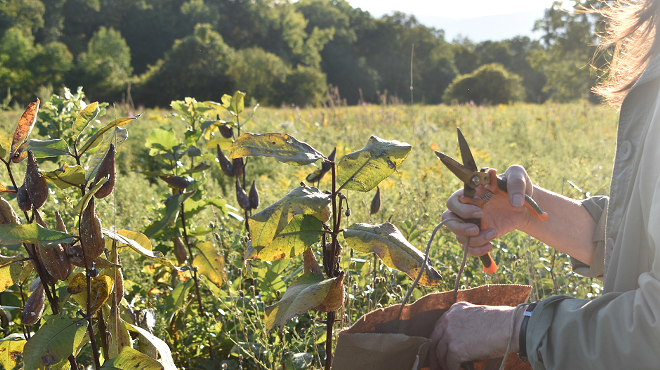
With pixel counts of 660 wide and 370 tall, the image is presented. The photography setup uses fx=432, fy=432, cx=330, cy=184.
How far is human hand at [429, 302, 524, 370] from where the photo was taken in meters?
0.90

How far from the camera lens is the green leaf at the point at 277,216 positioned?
767 millimetres

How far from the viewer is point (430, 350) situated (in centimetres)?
96

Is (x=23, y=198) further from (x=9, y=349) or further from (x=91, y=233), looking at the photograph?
(x=9, y=349)

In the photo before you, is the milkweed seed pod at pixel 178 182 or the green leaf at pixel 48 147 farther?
the milkweed seed pod at pixel 178 182

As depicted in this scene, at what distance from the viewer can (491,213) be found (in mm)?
1422

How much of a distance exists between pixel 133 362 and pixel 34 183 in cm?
35

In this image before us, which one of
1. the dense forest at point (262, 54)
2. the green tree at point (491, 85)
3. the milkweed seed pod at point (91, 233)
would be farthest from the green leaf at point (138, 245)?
the green tree at point (491, 85)

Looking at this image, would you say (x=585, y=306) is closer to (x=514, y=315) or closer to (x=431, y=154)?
(x=514, y=315)

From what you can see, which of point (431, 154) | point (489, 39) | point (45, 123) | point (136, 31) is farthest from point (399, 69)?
point (45, 123)

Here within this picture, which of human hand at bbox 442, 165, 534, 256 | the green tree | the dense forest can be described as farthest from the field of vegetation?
the green tree

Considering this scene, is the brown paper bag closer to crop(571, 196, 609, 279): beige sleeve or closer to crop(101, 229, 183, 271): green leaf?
crop(101, 229, 183, 271): green leaf

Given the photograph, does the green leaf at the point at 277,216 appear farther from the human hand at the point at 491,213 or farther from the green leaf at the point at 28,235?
the human hand at the point at 491,213

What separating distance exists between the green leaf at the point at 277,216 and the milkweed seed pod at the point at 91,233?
26cm

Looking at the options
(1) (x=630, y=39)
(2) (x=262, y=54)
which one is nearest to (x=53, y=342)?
(1) (x=630, y=39)
